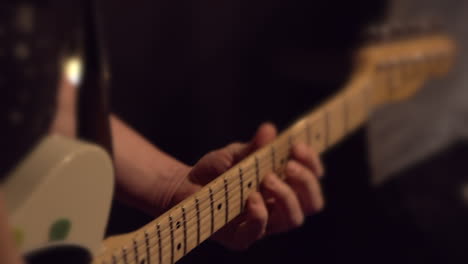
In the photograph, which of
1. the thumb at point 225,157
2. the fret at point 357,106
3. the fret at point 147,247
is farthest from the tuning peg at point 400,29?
the fret at point 147,247

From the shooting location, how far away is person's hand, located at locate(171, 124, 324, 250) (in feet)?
1.60

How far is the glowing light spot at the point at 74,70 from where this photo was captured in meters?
0.40

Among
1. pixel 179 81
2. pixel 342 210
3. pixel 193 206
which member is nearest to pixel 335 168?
pixel 342 210

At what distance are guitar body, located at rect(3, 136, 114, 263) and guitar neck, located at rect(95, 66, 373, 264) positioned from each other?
2cm

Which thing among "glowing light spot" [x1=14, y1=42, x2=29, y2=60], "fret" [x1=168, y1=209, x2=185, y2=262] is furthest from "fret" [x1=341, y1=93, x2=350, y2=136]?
"glowing light spot" [x1=14, y1=42, x2=29, y2=60]

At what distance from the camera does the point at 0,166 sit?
0.34 meters

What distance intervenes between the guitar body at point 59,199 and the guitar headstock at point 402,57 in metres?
0.53

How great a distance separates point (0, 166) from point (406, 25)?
0.76 meters

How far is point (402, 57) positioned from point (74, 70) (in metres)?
0.61

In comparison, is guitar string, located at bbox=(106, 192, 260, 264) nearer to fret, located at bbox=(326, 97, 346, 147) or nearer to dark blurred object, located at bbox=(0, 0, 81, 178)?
dark blurred object, located at bbox=(0, 0, 81, 178)

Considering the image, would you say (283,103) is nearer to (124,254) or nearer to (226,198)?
(226,198)

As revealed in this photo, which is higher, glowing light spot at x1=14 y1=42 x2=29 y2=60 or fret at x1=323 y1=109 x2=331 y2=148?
glowing light spot at x1=14 y1=42 x2=29 y2=60

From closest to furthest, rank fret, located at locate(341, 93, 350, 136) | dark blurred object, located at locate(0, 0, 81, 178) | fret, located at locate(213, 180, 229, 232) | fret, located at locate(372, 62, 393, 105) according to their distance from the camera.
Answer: dark blurred object, located at locate(0, 0, 81, 178) < fret, located at locate(213, 180, 229, 232) < fret, located at locate(341, 93, 350, 136) < fret, located at locate(372, 62, 393, 105)

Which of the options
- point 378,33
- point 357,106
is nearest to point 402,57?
point 378,33
